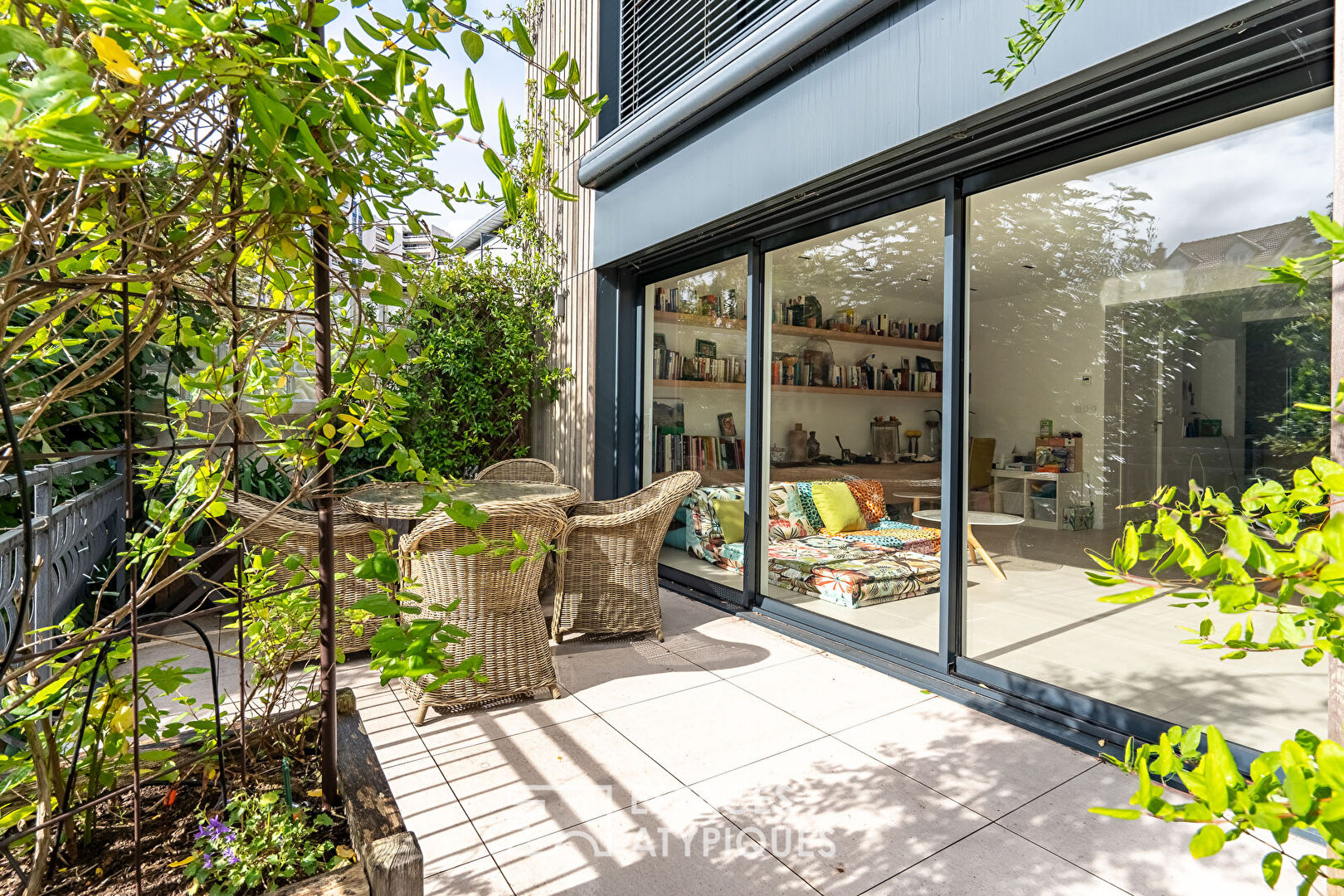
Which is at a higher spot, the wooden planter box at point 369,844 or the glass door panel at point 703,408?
the glass door panel at point 703,408

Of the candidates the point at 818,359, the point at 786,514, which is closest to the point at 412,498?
the point at 786,514

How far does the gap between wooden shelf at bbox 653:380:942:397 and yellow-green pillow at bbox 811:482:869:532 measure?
523 millimetres

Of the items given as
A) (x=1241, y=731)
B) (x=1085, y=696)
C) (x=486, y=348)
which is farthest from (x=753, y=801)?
(x=486, y=348)

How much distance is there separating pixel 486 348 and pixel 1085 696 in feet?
15.5

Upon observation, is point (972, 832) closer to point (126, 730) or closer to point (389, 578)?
point (389, 578)

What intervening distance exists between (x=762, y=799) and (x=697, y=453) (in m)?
2.69

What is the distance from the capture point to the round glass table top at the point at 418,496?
3312 millimetres

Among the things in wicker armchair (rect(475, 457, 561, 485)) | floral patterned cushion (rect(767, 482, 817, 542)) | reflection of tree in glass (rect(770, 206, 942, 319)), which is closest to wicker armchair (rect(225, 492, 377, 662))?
wicker armchair (rect(475, 457, 561, 485))

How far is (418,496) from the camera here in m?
3.74

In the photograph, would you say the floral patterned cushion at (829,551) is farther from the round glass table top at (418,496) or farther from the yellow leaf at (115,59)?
the yellow leaf at (115,59)

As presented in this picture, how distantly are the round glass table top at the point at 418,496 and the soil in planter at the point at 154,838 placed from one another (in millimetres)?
1808

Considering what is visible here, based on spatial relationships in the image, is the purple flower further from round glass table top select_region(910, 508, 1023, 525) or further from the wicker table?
round glass table top select_region(910, 508, 1023, 525)

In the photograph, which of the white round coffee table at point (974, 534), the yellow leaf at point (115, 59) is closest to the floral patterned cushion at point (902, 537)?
the white round coffee table at point (974, 534)

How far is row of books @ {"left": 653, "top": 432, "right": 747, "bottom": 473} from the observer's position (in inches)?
173
